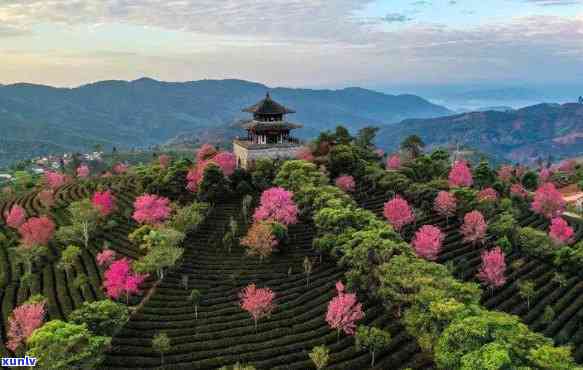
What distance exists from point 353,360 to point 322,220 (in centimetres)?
2336

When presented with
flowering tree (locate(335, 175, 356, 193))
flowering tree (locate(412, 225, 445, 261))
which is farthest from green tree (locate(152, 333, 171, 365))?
flowering tree (locate(335, 175, 356, 193))

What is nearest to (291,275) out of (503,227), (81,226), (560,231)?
(81,226)

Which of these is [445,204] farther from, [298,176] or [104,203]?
[104,203]

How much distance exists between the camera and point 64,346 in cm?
3488

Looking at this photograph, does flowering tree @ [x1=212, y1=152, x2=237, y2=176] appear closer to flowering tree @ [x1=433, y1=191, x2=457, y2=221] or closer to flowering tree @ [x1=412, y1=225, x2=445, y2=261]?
flowering tree @ [x1=433, y1=191, x2=457, y2=221]

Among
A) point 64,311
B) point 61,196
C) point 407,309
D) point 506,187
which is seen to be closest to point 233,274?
point 64,311

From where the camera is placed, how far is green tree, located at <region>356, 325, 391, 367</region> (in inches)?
1646

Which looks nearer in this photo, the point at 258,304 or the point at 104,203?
the point at 258,304

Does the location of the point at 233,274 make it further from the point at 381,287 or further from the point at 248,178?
the point at 248,178

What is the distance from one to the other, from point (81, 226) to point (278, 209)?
28.7 m

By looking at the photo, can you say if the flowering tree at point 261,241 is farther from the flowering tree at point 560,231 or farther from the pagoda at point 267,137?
the flowering tree at point 560,231

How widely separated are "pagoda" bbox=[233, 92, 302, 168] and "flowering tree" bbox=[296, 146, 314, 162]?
0.79 metres

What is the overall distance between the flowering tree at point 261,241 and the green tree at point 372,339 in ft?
65.5

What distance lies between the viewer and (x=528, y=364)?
3266cm
